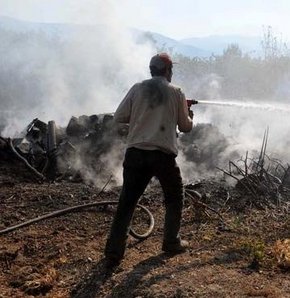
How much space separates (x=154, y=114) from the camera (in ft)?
14.1

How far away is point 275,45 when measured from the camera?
31.5m

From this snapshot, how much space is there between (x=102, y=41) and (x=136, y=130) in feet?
61.8

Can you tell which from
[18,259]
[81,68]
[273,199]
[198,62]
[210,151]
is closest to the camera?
[18,259]

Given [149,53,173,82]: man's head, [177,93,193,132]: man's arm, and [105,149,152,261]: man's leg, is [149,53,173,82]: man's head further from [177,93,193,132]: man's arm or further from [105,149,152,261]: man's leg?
[105,149,152,261]: man's leg

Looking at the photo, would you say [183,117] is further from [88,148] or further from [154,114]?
[88,148]

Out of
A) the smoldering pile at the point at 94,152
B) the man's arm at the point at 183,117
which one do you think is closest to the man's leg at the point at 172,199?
the man's arm at the point at 183,117

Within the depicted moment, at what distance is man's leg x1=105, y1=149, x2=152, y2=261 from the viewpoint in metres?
4.35

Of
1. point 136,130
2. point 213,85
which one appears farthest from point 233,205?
point 213,85

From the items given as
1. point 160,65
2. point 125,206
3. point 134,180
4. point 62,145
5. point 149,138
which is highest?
point 160,65

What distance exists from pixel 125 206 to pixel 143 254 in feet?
2.28

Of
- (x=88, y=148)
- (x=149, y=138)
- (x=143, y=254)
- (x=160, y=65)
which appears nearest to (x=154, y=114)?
(x=149, y=138)

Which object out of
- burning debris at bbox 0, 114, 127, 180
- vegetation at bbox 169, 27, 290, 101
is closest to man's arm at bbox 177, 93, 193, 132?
burning debris at bbox 0, 114, 127, 180

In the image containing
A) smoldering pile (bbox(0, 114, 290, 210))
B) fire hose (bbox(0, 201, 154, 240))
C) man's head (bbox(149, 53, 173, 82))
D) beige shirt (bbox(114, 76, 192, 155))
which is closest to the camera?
beige shirt (bbox(114, 76, 192, 155))

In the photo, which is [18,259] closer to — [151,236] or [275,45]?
[151,236]
